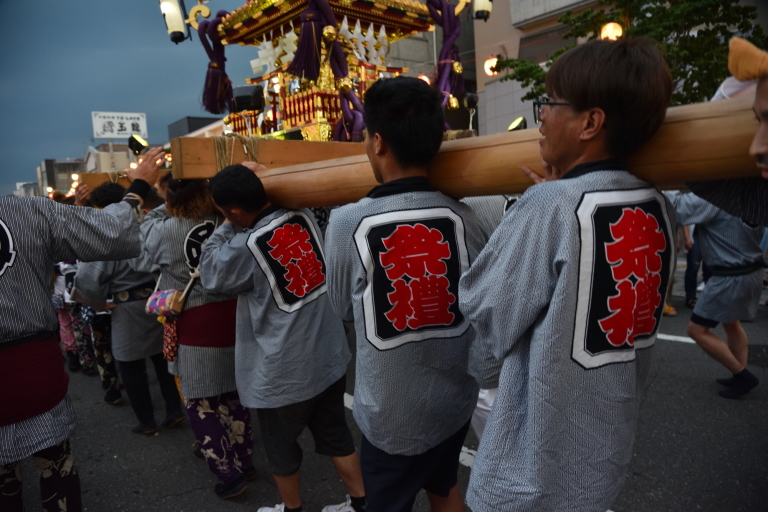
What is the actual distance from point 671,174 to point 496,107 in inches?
585

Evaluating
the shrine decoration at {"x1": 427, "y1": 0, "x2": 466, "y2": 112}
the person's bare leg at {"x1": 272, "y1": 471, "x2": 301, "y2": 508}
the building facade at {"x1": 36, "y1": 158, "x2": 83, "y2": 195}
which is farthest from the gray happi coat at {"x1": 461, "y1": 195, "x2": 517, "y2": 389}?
the building facade at {"x1": 36, "y1": 158, "x2": 83, "y2": 195}

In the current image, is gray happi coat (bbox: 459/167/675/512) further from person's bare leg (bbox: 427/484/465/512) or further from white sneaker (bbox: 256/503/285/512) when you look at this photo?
white sneaker (bbox: 256/503/285/512)

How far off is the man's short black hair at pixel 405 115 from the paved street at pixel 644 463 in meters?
2.02

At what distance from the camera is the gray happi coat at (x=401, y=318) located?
1.56 meters

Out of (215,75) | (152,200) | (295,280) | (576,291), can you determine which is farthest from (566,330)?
(215,75)

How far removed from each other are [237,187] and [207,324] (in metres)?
0.98

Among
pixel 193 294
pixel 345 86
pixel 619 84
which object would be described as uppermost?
pixel 345 86

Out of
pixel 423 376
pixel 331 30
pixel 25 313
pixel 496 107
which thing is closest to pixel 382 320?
pixel 423 376

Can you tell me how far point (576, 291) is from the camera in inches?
44.4

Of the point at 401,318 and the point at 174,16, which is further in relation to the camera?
the point at 174,16

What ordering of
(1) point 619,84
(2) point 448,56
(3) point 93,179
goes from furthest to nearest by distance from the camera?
(2) point 448,56 < (3) point 93,179 < (1) point 619,84

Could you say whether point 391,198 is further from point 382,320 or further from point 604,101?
point 604,101

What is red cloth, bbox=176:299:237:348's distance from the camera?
2781 millimetres

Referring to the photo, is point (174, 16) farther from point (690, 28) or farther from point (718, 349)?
point (690, 28)
